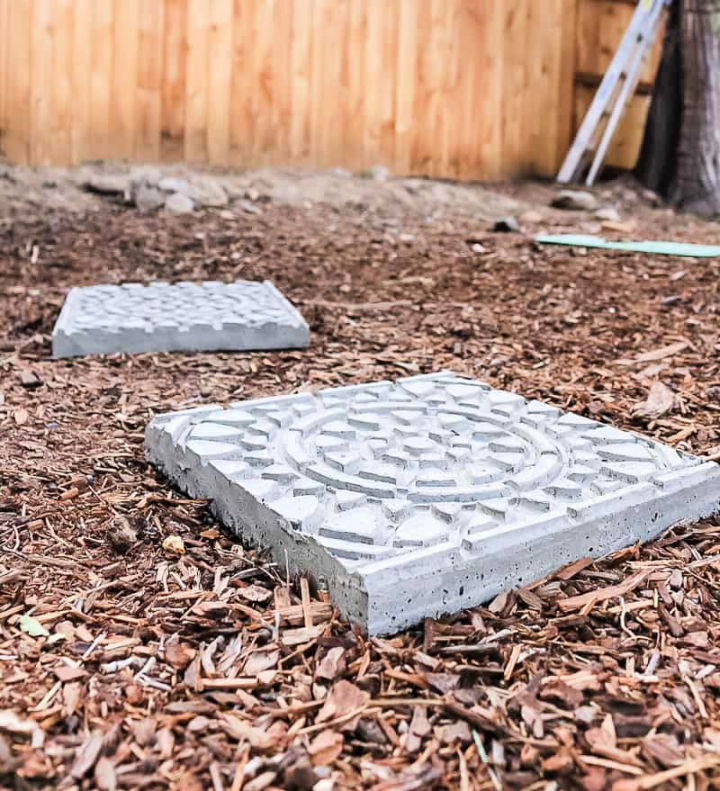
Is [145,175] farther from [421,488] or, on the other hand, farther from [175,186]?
[421,488]

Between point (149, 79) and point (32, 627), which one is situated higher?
point (149, 79)

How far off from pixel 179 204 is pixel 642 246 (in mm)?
2706

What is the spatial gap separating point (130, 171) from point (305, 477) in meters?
4.60

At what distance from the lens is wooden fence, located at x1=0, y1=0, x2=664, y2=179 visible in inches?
224

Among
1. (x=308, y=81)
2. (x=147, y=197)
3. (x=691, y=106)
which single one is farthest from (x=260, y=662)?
(x=691, y=106)

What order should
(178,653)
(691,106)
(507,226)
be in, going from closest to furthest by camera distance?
1. (178,653)
2. (507,226)
3. (691,106)

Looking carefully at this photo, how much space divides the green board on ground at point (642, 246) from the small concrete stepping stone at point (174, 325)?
193cm

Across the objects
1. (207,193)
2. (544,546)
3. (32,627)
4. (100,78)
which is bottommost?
(32,627)

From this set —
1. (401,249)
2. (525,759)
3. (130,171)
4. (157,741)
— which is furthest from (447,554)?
(130,171)

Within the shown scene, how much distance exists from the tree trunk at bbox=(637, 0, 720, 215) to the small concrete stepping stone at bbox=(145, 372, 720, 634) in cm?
505

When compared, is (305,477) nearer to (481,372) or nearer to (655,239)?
(481,372)

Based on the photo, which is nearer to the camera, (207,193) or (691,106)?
(207,193)

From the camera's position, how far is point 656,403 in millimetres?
2523

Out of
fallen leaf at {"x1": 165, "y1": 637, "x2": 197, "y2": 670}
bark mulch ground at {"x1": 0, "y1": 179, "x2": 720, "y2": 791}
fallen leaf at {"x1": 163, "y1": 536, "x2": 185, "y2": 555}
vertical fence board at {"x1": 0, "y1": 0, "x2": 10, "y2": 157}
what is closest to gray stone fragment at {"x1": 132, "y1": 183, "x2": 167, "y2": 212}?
vertical fence board at {"x1": 0, "y1": 0, "x2": 10, "y2": 157}
